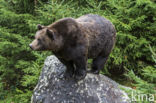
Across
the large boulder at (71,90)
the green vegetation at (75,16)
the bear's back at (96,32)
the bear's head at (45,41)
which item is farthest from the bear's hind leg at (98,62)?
the green vegetation at (75,16)

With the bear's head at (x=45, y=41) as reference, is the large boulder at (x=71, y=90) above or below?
below

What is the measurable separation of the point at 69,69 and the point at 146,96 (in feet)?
6.11

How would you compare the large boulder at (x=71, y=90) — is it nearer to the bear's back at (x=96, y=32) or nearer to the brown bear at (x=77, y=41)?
the brown bear at (x=77, y=41)

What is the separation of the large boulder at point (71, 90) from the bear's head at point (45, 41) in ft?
3.93

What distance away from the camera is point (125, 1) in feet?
20.2

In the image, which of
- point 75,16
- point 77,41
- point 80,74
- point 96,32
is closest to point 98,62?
point 80,74

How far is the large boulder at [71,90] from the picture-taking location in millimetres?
3728

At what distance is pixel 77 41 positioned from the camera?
126 inches

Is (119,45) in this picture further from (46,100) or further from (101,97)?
(46,100)

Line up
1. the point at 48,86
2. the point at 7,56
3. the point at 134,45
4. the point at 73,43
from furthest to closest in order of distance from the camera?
the point at 7,56, the point at 134,45, the point at 48,86, the point at 73,43

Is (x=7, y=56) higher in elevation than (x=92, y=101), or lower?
lower

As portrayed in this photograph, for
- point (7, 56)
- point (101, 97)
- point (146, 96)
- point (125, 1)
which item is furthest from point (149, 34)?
point (7, 56)

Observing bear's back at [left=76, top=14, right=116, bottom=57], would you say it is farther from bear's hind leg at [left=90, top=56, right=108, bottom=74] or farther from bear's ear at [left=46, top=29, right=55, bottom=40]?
bear's ear at [left=46, top=29, right=55, bottom=40]

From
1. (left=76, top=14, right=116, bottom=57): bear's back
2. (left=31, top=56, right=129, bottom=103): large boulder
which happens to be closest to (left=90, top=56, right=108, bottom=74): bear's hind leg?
(left=31, top=56, right=129, bottom=103): large boulder
